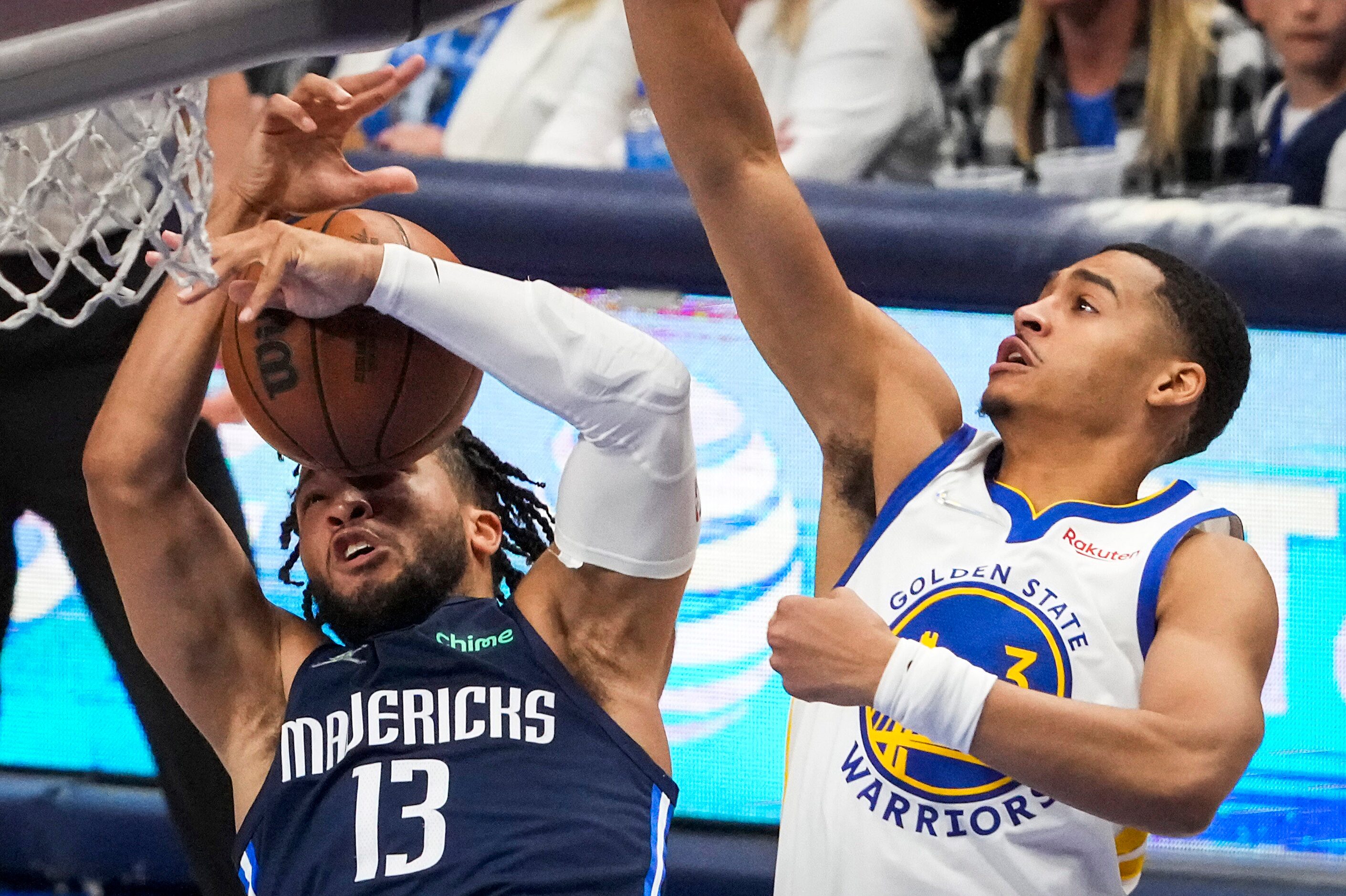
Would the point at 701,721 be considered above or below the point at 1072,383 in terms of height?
below

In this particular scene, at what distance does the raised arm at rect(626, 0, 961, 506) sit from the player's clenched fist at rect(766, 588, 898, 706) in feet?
1.27

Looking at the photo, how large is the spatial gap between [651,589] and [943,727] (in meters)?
0.60

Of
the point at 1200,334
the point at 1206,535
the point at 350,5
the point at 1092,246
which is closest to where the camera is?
the point at 350,5

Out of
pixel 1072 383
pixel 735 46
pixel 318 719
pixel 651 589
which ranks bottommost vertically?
pixel 318 719

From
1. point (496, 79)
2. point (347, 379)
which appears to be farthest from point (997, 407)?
point (496, 79)

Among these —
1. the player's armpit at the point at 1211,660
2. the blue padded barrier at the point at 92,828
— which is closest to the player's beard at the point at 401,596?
the player's armpit at the point at 1211,660

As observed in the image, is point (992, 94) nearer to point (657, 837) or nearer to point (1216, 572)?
point (1216, 572)

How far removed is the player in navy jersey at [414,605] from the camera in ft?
6.88

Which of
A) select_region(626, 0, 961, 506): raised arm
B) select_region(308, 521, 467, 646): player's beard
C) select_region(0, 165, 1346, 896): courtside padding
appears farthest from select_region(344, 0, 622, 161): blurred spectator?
select_region(626, 0, 961, 506): raised arm

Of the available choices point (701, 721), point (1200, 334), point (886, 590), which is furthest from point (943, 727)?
point (701, 721)

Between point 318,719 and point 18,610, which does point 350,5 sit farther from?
point 18,610

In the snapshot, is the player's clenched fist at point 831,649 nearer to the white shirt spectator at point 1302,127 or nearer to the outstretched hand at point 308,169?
the outstretched hand at point 308,169

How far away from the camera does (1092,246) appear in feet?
A: 9.51

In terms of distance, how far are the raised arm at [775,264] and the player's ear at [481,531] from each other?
576 mm
